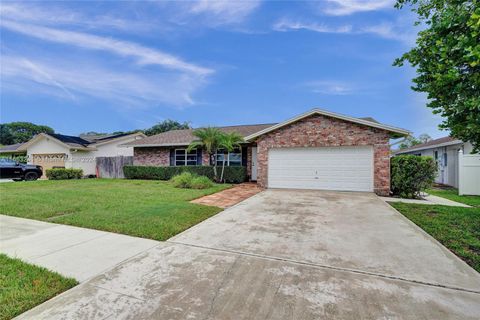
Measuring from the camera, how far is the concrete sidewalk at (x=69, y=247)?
11.2 ft

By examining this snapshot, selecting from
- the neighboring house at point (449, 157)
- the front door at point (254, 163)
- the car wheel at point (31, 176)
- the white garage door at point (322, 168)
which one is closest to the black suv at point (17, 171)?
the car wheel at point (31, 176)

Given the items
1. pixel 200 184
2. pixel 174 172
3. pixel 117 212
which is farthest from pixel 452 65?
pixel 174 172

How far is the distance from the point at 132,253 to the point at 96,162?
19340mm

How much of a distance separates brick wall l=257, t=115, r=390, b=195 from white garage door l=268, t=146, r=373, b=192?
27 cm

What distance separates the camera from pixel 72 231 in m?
5.04

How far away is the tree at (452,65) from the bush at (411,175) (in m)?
5.08

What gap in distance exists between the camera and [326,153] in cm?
1105

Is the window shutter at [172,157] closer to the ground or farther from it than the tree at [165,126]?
closer to the ground

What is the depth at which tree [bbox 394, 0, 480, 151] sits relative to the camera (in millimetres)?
3855

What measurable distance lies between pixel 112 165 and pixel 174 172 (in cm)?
690

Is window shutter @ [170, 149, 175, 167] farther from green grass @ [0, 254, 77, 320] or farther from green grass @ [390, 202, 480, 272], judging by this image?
green grass @ [390, 202, 480, 272]

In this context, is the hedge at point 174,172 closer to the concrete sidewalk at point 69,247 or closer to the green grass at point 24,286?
the concrete sidewalk at point 69,247

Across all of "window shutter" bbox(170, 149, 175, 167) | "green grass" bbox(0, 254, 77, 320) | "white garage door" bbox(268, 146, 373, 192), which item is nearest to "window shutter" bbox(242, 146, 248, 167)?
"white garage door" bbox(268, 146, 373, 192)

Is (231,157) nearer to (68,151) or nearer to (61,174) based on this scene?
(61,174)
